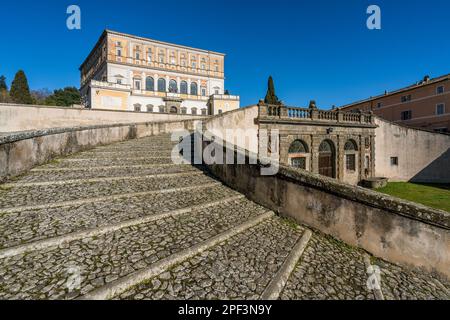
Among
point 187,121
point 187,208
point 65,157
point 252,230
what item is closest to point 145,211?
point 187,208

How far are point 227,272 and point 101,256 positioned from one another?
4.88 feet

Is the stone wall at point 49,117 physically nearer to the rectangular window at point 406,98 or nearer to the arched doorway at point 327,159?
the arched doorway at point 327,159

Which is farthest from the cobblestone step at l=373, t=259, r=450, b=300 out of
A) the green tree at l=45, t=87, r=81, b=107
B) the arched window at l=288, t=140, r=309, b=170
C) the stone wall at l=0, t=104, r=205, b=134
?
the green tree at l=45, t=87, r=81, b=107

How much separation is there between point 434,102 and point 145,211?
123ft

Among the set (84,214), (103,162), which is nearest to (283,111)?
(103,162)

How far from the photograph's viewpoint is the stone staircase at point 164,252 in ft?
6.74

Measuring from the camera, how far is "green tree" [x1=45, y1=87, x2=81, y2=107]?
40469 mm

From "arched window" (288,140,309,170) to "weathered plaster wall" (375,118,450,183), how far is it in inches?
390

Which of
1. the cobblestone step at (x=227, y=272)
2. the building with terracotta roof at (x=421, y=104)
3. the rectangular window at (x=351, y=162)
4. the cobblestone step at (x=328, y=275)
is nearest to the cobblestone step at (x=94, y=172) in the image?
the cobblestone step at (x=227, y=272)

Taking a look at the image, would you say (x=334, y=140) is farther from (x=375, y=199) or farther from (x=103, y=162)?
(x=103, y=162)

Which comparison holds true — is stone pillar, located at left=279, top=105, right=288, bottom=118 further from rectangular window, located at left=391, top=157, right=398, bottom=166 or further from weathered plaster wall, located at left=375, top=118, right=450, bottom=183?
rectangular window, located at left=391, top=157, right=398, bottom=166

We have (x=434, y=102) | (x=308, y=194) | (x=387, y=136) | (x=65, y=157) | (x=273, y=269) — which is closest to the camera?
(x=273, y=269)

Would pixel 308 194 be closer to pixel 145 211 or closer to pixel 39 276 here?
pixel 145 211
